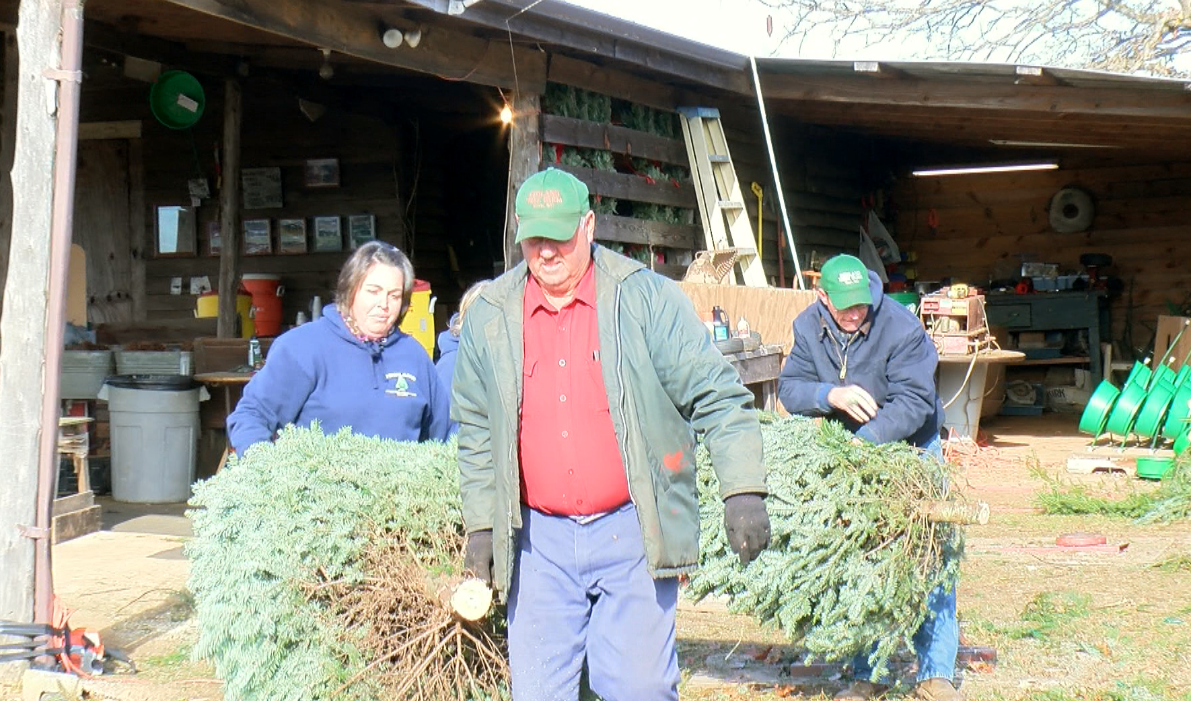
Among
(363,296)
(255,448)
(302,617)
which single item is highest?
(363,296)

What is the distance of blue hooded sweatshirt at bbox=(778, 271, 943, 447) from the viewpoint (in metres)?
4.98

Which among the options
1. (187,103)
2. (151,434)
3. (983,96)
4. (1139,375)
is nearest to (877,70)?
(983,96)

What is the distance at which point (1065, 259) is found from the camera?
16.9m

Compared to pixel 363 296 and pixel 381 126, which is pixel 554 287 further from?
pixel 381 126

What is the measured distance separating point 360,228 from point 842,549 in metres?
8.61

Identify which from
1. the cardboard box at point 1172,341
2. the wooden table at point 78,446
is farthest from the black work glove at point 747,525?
the cardboard box at point 1172,341

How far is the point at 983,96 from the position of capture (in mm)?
10969

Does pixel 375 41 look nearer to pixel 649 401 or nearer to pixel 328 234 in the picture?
pixel 328 234

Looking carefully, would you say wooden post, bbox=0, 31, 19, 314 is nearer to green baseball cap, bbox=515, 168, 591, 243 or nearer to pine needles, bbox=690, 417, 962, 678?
pine needles, bbox=690, 417, 962, 678

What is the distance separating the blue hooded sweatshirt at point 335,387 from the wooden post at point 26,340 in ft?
3.67

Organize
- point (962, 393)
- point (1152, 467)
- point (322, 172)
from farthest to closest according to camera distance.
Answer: point (962, 393), point (322, 172), point (1152, 467)

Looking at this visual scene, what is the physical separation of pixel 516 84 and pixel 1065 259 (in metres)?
10.5

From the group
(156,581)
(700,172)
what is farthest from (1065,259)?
(156,581)

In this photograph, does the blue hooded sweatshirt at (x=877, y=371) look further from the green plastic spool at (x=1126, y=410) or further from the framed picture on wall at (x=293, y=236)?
the framed picture on wall at (x=293, y=236)
